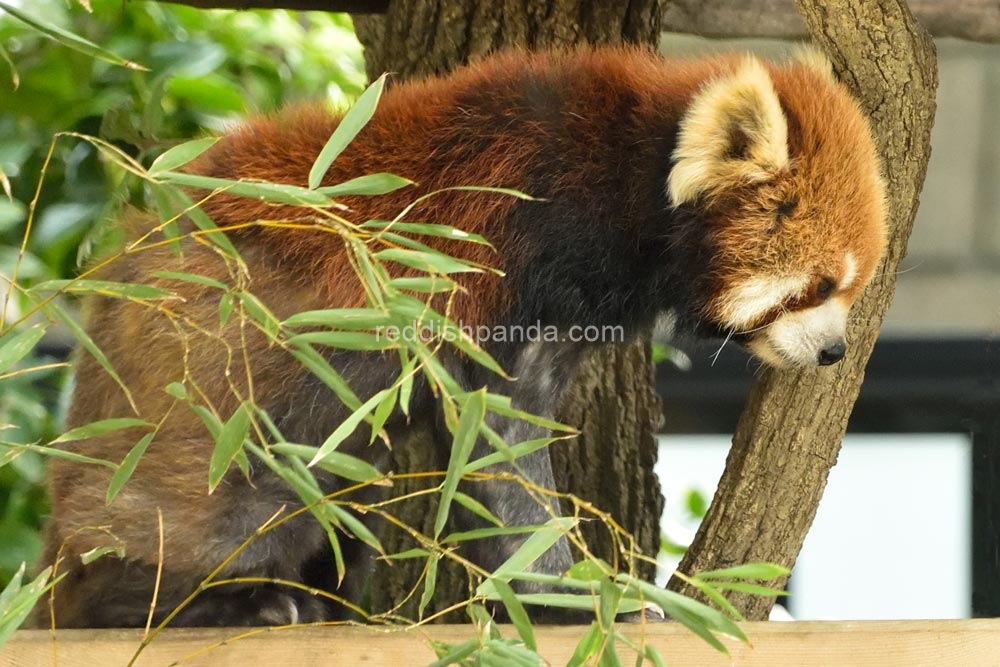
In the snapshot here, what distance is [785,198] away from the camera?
69.9 inches

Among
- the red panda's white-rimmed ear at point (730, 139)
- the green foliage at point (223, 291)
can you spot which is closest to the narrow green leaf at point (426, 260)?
the green foliage at point (223, 291)

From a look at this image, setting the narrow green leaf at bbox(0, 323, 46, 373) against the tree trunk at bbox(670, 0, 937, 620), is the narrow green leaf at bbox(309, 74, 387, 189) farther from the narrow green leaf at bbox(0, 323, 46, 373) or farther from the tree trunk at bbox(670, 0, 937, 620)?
the tree trunk at bbox(670, 0, 937, 620)

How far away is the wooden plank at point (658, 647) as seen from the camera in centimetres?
146

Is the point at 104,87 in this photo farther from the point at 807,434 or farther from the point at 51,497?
the point at 807,434

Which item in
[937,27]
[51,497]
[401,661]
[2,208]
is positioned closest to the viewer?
[2,208]

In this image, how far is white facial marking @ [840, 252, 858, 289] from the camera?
1.82 metres

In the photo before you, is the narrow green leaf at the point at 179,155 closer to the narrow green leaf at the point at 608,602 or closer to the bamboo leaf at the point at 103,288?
the bamboo leaf at the point at 103,288

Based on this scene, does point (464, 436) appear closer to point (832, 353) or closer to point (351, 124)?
point (351, 124)

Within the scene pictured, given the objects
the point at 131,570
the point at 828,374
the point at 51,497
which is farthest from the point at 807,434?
the point at 51,497

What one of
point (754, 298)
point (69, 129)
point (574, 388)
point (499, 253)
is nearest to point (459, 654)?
point (499, 253)

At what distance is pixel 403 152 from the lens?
68.9 inches

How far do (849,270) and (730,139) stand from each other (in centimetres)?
31

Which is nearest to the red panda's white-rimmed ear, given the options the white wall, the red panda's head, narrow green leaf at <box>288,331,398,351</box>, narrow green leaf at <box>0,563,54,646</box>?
the red panda's head

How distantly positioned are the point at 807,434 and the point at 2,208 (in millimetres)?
1295
